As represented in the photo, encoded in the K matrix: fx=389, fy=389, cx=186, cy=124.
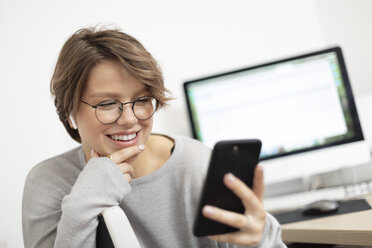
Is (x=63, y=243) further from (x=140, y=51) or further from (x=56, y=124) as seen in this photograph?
(x=56, y=124)

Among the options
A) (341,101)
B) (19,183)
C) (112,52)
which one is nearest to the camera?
(112,52)

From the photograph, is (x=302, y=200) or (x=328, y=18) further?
(x=328, y=18)

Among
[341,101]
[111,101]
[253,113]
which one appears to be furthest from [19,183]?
[341,101]

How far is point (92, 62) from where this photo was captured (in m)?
0.91

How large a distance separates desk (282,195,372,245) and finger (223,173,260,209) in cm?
40

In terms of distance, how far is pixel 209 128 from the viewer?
1.49 meters

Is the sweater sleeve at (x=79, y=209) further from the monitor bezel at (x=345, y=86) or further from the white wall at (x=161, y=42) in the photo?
the monitor bezel at (x=345, y=86)

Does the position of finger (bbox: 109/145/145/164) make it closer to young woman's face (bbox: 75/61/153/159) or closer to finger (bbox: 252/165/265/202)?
young woman's face (bbox: 75/61/153/159)

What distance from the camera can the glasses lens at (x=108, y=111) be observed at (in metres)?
0.92

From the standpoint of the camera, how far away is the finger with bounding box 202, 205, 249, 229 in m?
0.63

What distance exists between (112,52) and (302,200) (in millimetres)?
857

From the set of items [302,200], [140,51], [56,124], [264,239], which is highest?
[140,51]

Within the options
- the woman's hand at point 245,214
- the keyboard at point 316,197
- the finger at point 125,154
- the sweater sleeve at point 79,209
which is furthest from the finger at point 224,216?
the keyboard at point 316,197

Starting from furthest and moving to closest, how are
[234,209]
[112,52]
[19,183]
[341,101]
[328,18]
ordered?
[328,18]
[341,101]
[19,183]
[112,52]
[234,209]
